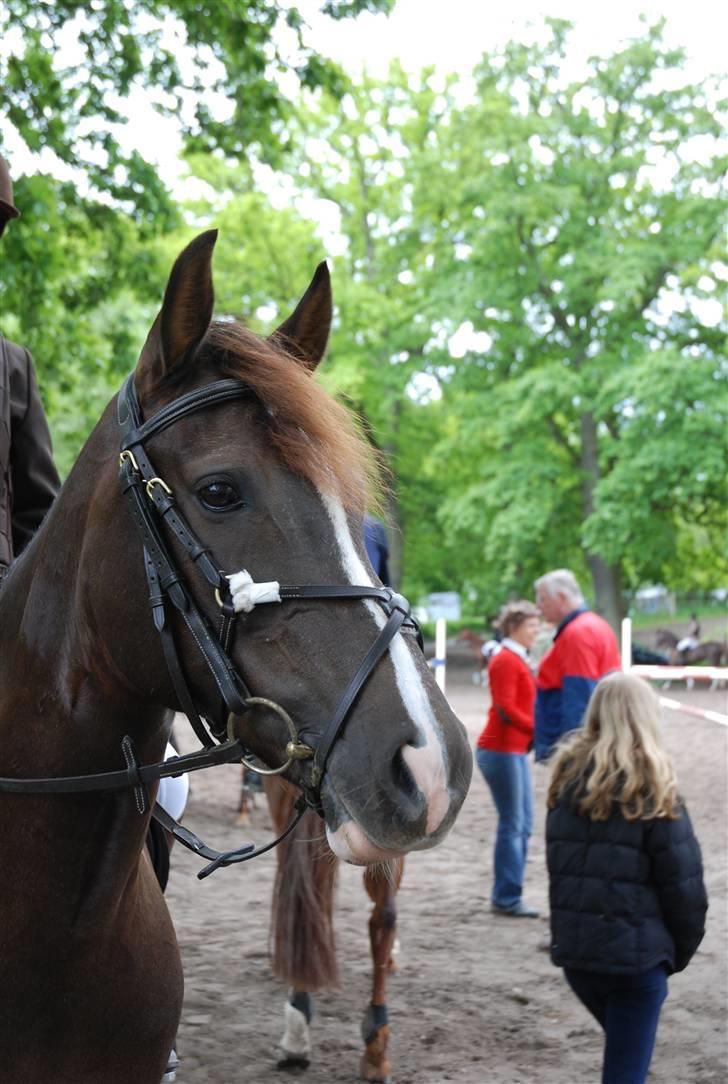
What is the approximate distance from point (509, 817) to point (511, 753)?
500 millimetres

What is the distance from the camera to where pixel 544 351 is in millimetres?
30562

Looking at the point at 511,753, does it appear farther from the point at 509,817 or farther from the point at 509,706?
the point at 509,817

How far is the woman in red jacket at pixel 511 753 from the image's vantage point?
26.8 ft

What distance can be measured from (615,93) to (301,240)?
9099 mm

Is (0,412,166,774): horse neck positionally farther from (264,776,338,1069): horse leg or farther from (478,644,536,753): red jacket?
(478,644,536,753): red jacket

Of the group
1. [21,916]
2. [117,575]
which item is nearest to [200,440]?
[117,575]

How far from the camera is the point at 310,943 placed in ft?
17.5

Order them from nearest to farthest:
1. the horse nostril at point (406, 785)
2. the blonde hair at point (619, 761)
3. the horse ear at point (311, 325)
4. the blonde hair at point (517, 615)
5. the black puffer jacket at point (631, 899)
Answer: the horse nostril at point (406, 785)
the horse ear at point (311, 325)
the black puffer jacket at point (631, 899)
the blonde hair at point (619, 761)
the blonde hair at point (517, 615)

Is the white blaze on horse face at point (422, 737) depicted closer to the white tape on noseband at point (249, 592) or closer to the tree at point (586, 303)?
the white tape on noseband at point (249, 592)

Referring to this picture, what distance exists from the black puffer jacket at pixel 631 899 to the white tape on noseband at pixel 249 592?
285cm

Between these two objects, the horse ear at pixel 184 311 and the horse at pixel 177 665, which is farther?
the horse ear at pixel 184 311

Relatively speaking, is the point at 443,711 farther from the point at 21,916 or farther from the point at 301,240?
the point at 301,240

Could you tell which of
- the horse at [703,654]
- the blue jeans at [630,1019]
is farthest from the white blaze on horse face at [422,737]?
the horse at [703,654]

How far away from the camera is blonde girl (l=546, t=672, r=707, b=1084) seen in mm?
4270
